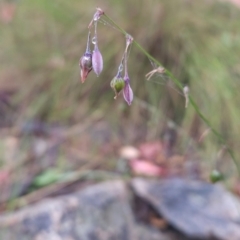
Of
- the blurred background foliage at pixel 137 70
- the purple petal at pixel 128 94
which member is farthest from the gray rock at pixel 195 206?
the purple petal at pixel 128 94

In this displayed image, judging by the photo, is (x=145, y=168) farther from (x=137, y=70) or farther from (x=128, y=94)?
(x=128, y=94)

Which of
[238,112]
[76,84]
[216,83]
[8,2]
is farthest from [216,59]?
[8,2]

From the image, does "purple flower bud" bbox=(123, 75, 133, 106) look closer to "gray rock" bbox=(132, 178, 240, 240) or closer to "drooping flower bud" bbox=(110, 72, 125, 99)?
"drooping flower bud" bbox=(110, 72, 125, 99)

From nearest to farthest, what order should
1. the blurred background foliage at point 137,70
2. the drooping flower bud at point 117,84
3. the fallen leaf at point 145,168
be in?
1. the drooping flower bud at point 117,84
2. the fallen leaf at point 145,168
3. the blurred background foliage at point 137,70

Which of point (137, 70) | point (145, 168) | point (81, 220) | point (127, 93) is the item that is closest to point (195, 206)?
point (145, 168)

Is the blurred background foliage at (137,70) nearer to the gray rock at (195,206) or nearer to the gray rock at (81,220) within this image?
the gray rock at (195,206)

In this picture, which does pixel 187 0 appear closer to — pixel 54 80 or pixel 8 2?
pixel 54 80
